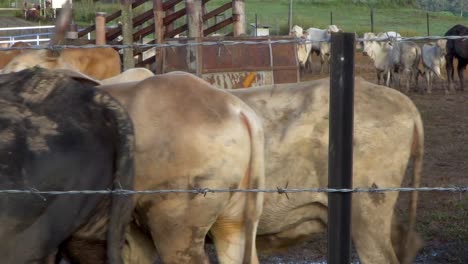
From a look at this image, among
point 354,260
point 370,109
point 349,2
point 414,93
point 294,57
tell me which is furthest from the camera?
point 349,2

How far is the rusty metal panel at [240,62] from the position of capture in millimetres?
11344

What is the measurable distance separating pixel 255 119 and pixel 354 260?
2361 millimetres

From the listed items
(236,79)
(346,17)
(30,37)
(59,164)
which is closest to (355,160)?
(59,164)

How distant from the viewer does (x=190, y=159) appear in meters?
5.10

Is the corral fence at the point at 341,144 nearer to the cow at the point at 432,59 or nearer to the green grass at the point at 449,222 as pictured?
the green grass at the point at 449,222

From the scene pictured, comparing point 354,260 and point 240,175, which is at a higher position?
point 240,175

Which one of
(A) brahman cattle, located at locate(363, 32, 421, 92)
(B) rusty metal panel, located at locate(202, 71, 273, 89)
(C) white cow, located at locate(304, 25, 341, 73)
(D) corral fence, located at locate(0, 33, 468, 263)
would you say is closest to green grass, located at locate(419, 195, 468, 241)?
(B) rusty metal panel, located at locate(202, 71, 273, 89)

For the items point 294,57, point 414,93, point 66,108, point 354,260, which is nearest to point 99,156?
point 66,108

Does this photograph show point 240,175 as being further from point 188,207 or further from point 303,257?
point 303,257

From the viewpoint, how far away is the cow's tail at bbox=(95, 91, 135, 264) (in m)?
4.64

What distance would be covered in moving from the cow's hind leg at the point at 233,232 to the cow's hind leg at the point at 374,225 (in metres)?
1.01

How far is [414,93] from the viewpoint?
23.9 meters

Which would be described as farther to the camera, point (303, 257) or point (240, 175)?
point (303, 257)

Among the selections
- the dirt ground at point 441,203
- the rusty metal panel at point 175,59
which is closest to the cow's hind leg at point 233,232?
the dirt ground at point 441,203
